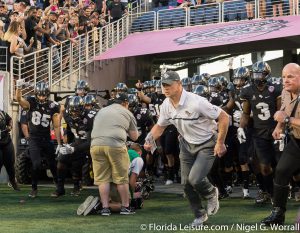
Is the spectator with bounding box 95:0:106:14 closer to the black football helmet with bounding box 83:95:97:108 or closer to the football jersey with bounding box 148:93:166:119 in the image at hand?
the football jersey with bounding box 148:93:166:119

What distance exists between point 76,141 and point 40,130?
81 cm

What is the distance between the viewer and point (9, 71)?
18.3 meters

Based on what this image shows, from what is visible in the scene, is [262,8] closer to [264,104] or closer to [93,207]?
[264,104]

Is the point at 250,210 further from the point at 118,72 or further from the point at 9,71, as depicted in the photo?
the point at 118,72

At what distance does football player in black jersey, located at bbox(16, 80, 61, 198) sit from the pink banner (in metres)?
7.74

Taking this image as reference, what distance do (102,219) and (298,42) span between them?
12686 mm

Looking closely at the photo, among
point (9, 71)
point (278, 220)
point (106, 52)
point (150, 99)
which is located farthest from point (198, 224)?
point (106, 52)

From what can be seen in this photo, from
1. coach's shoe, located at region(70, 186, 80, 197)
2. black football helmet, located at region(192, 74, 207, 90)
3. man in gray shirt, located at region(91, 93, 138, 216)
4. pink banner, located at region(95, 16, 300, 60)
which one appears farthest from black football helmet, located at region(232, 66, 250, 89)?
pink banner, located at region(95, 16, 300, 60)

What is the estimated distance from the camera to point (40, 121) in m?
13.3

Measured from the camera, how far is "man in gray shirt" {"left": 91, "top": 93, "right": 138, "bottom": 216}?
10.5 m

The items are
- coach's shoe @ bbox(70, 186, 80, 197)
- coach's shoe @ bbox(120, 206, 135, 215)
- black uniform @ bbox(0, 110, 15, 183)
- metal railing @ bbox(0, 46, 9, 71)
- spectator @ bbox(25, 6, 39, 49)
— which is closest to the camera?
coach's shoe @ bbox(120, 206, 135, 215)

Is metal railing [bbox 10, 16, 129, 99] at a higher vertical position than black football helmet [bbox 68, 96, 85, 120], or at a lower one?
lower

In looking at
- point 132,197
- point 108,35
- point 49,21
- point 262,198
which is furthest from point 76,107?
point 108,35

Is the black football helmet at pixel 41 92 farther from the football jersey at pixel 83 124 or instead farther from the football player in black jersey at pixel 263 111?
the football player in black jersey at pixel 263 111
